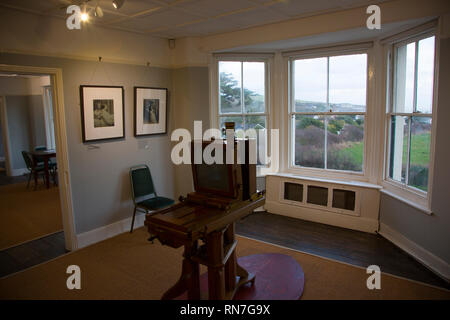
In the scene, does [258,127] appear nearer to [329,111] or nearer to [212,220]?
[329,111]

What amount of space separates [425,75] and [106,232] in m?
4.31

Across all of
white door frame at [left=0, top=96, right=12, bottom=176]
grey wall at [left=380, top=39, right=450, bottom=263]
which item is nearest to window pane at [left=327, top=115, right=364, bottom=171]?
grey wall at [left=380, top=39, right=450, bottom=263]

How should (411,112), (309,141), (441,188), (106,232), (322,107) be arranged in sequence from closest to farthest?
(441,188)
(411,112)
(106,232)
(322,107)
(309,141)

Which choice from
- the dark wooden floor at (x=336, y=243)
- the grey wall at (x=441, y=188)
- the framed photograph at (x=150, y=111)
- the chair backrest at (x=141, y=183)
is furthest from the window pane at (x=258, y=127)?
the grey wall at (x=441, y=188)

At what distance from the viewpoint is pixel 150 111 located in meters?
4.77

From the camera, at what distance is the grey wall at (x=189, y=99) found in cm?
491

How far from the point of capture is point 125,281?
335cm

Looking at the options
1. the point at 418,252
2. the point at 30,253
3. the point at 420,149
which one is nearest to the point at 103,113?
the point at 30,253

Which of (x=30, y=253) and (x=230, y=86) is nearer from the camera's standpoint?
(x=30, y=253)

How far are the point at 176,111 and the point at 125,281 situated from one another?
106 inches

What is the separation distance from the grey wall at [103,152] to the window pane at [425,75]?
3.34 m

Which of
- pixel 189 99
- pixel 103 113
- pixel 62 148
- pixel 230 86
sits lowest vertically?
pixel 62 148
